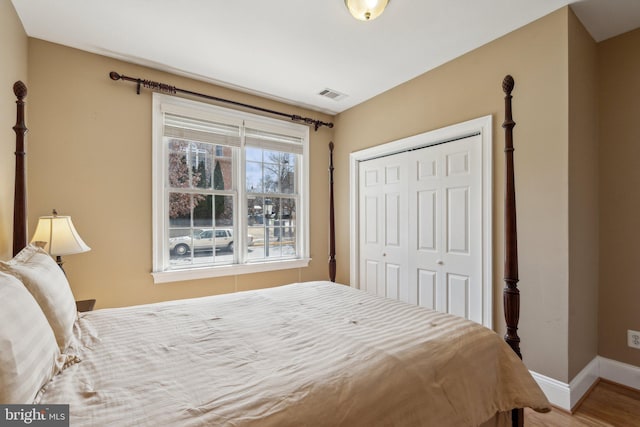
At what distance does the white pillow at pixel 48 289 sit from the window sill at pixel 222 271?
1.58 meters

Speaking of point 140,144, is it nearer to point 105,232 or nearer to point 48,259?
point 105,232

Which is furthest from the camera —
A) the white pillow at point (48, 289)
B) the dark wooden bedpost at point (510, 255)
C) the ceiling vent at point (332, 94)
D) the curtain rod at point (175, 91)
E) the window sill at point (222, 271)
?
the ceiling vent at point (332, 94)

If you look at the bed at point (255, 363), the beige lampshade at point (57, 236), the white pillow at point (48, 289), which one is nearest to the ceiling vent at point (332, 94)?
the bed at point (255, 363)

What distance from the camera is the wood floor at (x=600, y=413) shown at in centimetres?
192

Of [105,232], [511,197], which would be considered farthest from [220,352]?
[105,232]

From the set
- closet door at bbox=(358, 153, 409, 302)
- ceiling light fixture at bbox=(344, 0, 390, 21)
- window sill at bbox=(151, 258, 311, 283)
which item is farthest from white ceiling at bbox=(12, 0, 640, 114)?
window sill at bbox=(151, 258, 311, 283)

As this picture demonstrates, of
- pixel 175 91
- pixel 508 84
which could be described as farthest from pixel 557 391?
pixel 175 91

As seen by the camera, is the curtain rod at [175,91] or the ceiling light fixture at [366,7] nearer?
the ceiling light fixture at [366,7]

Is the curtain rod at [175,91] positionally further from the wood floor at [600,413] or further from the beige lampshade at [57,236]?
the wood floor at [600,413]

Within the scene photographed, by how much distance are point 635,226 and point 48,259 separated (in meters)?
3.91

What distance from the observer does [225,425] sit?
0.82 meters

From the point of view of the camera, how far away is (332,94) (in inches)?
141

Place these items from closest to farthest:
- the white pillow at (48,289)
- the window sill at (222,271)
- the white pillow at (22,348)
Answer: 1. the white pillow at (22,348)
2. the white pillow at (48,289)
3. the window sill at (222,271)

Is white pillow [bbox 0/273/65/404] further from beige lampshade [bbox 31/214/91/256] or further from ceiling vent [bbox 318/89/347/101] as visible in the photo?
ceiling vent [bbox 318/89/347/101]
